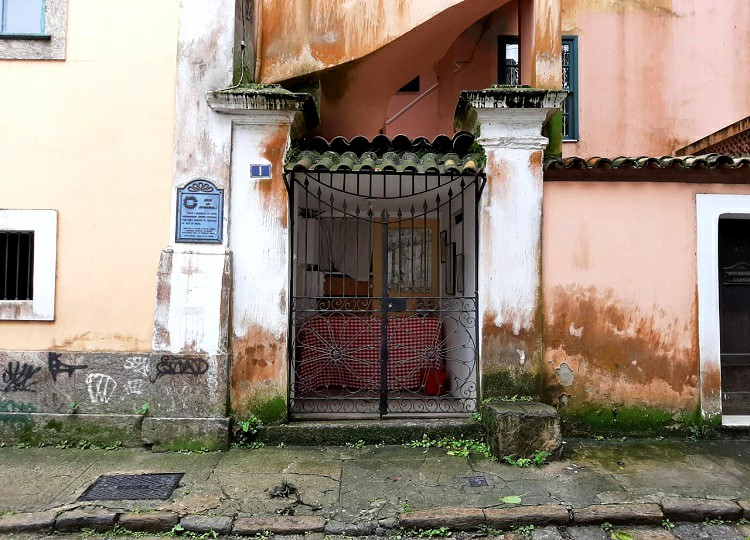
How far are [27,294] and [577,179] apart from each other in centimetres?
637

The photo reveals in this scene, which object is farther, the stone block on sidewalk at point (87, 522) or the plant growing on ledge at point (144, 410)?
the plant growing on ledge at point (144, 410)

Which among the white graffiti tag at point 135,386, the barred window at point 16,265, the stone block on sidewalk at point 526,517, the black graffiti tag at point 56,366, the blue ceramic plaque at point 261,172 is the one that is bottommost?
the stone block on sidewalk at point 526,517

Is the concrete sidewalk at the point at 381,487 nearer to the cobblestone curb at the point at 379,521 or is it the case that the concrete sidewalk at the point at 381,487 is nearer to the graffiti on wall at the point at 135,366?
the cobblestone curb at the point at 379,521

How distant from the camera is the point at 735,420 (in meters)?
6.18

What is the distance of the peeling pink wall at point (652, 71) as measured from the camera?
948 centimetres

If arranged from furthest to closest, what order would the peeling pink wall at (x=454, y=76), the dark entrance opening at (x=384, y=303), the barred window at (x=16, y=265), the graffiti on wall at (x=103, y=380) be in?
the peeling pink wall at (x=454, y=76)
the dark entrance opening at (x=384, y=303)
the barred window at (x=16, y=265)
the graffiti on wall at (x=103, y=380)

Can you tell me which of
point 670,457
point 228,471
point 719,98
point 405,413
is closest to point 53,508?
point 228,471

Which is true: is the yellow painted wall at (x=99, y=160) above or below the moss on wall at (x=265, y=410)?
above

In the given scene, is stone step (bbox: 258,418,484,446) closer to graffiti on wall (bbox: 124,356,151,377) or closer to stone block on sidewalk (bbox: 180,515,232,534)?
graffiti on wall (bbox: 124,356,151,377)

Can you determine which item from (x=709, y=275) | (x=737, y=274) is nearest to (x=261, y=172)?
(x=709, y=275)

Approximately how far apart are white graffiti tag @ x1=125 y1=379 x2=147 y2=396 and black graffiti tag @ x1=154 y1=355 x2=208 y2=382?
0.87ft

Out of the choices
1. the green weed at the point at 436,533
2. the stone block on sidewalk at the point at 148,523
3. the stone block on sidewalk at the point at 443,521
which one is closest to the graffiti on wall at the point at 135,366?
the stone block on sidewalk at the point at 148,523

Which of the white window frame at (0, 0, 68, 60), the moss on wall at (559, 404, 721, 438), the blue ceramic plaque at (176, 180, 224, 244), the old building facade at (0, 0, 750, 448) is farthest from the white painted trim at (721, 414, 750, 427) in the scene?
the white window frame at (0, 0, 68, 60)

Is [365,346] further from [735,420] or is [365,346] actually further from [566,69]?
[566,69]
